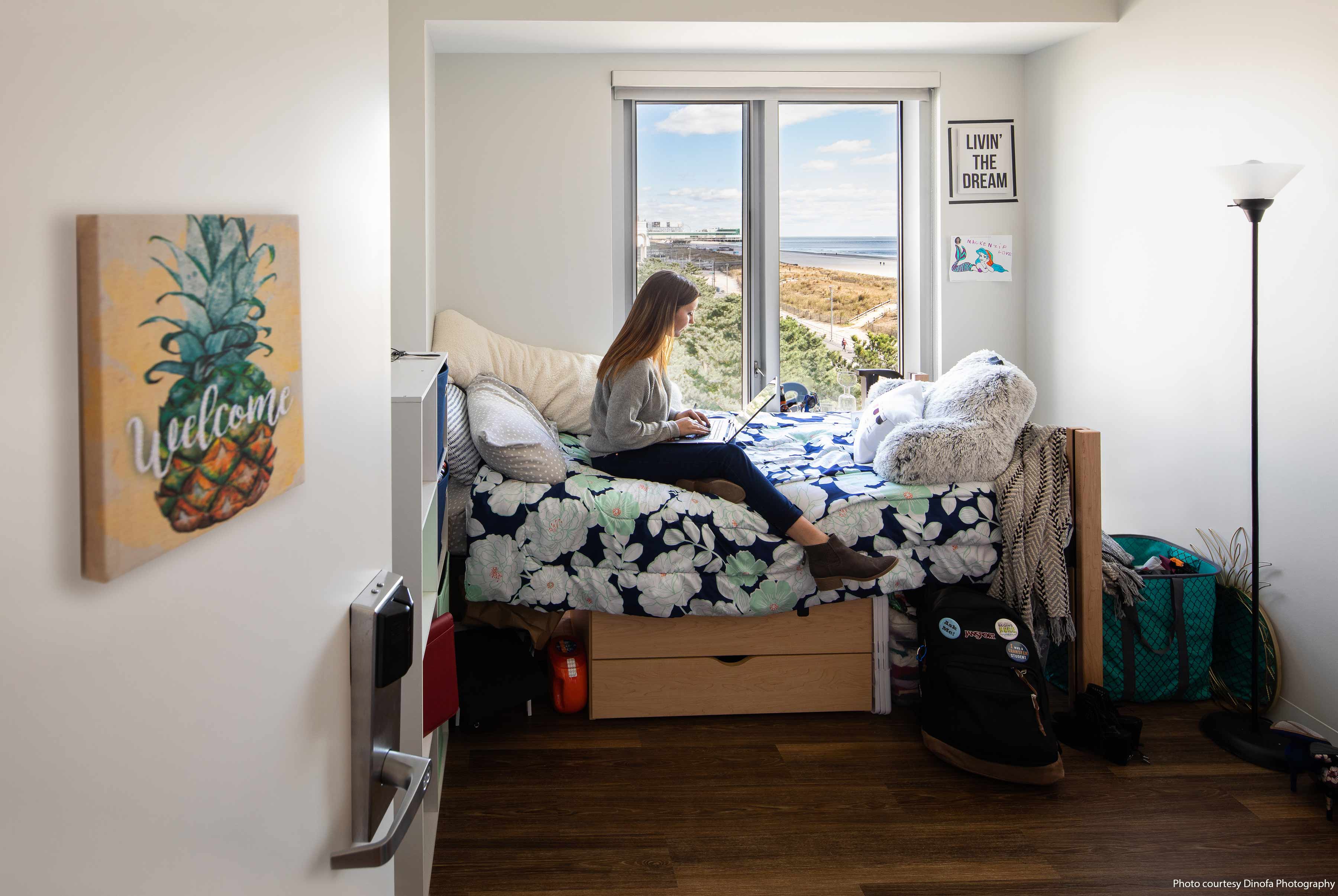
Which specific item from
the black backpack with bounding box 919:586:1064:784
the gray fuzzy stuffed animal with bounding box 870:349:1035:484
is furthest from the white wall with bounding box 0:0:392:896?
the gray fuzzy stuffed animal with bounding box 870:349:1035:484

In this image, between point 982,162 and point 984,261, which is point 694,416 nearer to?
point 984,261

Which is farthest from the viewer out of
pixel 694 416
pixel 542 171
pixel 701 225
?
pixel 701 225

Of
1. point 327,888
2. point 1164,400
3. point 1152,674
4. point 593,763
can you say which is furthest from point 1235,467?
point 327,888

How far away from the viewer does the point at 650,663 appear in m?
2.52

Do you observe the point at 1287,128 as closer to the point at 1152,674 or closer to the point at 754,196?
the point at 1152,674

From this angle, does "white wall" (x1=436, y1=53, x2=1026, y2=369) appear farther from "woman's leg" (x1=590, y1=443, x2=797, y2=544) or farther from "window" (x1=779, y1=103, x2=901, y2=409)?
"woman's leg" (x1=590, y1=443, x2=797, y2=544)

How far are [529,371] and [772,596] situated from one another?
4.94 feet

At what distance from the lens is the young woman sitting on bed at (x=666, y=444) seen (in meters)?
2.42

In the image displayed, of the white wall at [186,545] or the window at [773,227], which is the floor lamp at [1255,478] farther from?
the white wall at [186,545]

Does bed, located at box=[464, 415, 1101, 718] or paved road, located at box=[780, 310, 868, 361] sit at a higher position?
paved road, located at box=[780, 310, 868, 361]

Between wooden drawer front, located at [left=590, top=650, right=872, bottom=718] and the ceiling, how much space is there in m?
2.37

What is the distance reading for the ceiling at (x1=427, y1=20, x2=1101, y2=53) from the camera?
3332mm

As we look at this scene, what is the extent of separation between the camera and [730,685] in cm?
253

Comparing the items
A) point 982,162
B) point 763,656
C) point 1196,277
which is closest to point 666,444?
point 763,656
